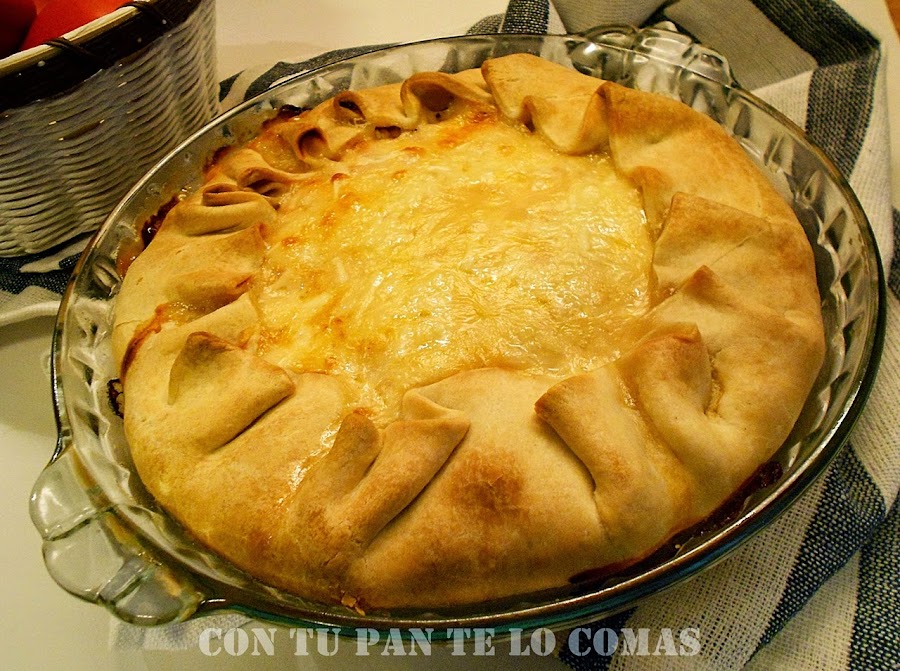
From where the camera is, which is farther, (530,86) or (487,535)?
(530,86)

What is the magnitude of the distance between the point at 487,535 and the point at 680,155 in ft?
2.38

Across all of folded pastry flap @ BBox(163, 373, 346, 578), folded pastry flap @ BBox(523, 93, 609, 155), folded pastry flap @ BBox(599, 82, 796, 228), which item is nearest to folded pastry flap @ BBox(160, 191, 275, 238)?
folded pastry flap @ BBox(163, 373, 346, 578)

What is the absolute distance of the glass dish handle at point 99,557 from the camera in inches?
35.7

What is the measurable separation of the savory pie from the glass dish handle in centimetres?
7

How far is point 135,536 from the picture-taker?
0.96m

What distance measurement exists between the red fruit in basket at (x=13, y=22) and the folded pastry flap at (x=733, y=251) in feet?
4.13

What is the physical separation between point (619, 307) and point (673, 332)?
3.9 inches

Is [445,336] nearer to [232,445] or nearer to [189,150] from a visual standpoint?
[232,445]

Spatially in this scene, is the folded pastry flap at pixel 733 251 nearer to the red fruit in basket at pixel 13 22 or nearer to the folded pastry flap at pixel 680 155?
the folded pastry flap at pixel 680 155

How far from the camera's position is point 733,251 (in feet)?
3.72

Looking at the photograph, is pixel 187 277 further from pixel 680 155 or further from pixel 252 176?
pixel 680 155

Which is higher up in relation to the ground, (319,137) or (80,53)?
(80,53)

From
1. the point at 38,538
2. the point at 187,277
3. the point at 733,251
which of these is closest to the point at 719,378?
the point at 733,251

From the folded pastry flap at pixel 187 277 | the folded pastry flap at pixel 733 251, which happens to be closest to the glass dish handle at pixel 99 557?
the folded pastry flap at pixel 187 277
